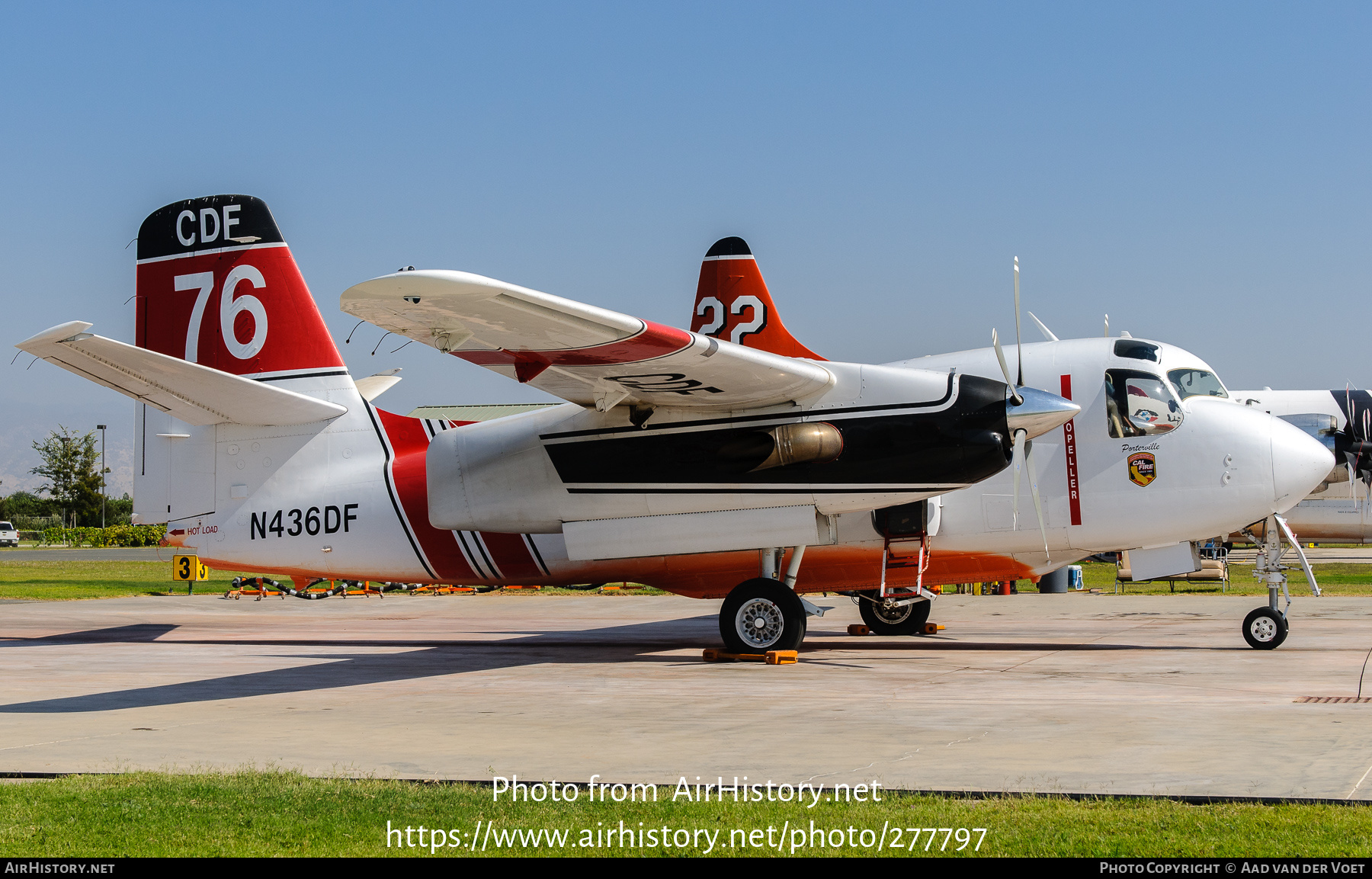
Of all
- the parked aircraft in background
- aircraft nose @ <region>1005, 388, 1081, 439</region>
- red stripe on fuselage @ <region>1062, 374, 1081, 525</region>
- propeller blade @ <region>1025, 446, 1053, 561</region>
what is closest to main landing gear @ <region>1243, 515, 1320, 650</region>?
the parked aircraft in background

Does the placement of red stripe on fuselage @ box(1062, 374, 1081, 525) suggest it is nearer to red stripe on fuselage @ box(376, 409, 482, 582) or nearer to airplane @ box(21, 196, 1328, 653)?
airplane @ box(21, 196, 1328, 653)

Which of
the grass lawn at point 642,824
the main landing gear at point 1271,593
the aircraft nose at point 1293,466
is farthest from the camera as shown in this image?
the main landing gear at point 1271,593

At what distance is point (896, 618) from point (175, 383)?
11.4 meters

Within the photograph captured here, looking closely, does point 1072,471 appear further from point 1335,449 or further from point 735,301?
point 735,301

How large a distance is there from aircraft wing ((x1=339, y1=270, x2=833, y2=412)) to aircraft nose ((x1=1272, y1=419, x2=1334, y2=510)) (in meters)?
6.20

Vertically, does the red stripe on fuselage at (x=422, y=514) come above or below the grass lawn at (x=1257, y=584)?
above

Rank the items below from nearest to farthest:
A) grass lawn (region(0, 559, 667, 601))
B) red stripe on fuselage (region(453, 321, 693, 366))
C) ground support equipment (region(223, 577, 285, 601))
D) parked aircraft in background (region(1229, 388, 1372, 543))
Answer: red stripe on fuselage (region(453, 321, 693, 366)), parked aircraft in background (region(1229, 388, 1372, 543)), grass lawn (region(0, 559, 667, 601)), ground support equipment (region(223, 577, 285, 601))

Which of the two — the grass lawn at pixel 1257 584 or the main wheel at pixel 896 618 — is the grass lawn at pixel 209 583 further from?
the main wheel at pixel 896 618

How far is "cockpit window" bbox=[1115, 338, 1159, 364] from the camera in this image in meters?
15.6

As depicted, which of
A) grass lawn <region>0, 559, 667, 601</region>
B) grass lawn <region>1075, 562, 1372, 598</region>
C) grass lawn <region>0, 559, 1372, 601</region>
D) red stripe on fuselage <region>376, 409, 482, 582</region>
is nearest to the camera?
red stripe on fuselage <region>376, 409, 482, 582</region>

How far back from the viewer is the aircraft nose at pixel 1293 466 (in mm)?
15266

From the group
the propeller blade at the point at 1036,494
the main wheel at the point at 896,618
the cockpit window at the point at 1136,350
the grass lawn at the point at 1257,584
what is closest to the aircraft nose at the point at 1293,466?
the cockpit window at the point at 1136,350

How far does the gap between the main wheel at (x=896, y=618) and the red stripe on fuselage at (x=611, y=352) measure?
791cm

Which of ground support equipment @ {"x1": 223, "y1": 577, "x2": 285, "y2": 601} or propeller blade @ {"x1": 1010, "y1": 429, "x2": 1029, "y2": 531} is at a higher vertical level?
propeller blade @ {"x1": 1010, "y1": 429, "x2": 1029, "y2": 531}
